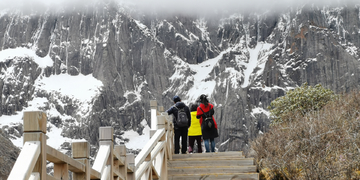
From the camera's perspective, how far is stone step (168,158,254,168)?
27.7 feet

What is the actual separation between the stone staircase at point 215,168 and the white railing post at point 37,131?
5164mm

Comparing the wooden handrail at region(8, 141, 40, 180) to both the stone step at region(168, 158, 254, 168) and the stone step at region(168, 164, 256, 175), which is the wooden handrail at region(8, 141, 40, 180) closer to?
the stone step at region(168, 164, 256, 175)

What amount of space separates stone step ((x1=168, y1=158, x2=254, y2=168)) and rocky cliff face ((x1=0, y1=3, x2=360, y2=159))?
105m

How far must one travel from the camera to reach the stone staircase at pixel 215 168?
305 inches

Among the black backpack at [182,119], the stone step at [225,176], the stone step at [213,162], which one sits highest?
the black backpack at [182,119]

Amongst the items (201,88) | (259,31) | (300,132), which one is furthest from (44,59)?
(300,132)

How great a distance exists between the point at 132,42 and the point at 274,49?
43.2m

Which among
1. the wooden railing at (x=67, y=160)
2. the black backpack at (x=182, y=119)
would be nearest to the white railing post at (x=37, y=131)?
the wooden railing at (x=67, y=160)

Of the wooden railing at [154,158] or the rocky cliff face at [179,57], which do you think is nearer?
the wooden railing at [154,158]

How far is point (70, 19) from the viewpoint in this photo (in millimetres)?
138750

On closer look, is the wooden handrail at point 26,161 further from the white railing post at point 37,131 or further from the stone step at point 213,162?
the stone step at point 213,162

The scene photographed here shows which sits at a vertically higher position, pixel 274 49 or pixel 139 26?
pixel 139 26

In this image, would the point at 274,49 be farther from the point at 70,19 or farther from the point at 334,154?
the point at 334,154

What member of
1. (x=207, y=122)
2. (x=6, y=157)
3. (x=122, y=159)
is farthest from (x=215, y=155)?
(x=6, y=157)
